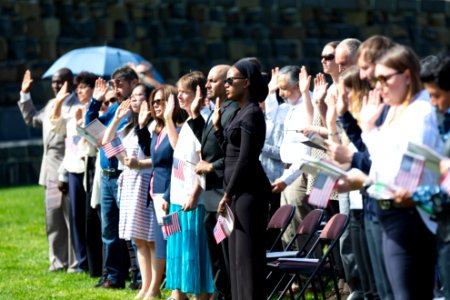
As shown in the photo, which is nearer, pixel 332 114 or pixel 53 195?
pixel 332 114

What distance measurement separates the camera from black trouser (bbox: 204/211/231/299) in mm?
9539

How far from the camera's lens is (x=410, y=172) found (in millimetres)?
6324

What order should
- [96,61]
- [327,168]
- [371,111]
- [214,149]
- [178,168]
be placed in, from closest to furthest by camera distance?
[327,168] < [371,111] < [214,149] < [178,168] < [96,61]

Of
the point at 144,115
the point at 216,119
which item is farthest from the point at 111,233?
the point at 216,119

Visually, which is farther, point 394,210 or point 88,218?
point 88,218

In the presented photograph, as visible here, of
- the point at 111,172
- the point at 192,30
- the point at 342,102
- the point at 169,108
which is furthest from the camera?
the point at 192,30

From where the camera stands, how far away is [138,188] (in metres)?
10.7

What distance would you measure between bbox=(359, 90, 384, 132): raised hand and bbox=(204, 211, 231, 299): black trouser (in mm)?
2621

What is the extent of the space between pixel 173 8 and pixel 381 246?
19.5m

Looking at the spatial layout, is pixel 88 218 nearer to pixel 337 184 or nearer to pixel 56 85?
pixel 56 85

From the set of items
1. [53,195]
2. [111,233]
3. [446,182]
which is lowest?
[111,233]

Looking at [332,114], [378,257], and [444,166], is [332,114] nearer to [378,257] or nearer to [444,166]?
[378,257]

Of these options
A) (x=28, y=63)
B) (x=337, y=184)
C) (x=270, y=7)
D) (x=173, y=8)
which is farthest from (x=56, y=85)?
(x=270, y=7)

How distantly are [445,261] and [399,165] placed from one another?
1.91 ft
